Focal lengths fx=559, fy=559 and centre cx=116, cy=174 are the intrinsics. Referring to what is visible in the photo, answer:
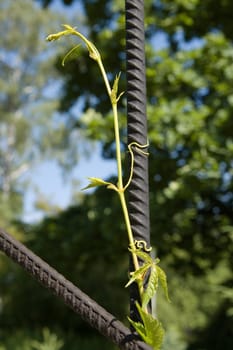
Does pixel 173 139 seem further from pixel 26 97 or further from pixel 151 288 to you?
pixel 26 97

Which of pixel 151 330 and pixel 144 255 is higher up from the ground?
pixel 144 255

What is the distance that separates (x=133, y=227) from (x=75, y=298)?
17 cm

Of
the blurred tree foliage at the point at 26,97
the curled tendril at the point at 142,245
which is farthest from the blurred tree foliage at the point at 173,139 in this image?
the blurred tree foliage at the point at 26,97

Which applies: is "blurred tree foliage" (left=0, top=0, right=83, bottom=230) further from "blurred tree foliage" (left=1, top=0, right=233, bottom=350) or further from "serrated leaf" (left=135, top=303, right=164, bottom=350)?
"serrated leaf" (left=135, top=303, right=164, bottom=350)

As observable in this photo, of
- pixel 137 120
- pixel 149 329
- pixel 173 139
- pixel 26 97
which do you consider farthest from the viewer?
pixel 26 97

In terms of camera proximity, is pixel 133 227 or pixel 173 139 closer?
pixel 133 227

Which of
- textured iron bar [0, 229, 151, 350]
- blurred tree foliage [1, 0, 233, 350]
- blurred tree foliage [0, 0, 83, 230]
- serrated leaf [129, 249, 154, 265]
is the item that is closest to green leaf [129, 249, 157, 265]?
serrated leaf [129, 249, 154, 265]

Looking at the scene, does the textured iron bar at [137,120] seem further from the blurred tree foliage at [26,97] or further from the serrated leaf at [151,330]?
the blurred tree foliage at [26,97]

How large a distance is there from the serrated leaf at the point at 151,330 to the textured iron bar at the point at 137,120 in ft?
0.17

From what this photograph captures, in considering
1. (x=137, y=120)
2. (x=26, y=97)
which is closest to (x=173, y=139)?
(x=137, y=120)

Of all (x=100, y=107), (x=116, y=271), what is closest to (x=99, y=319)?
(x=100, y=107)

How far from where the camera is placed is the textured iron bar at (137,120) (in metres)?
1.02

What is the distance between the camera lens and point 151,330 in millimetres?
938

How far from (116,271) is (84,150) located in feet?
41.2
